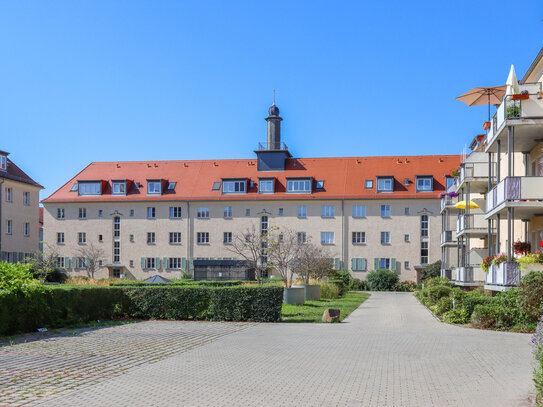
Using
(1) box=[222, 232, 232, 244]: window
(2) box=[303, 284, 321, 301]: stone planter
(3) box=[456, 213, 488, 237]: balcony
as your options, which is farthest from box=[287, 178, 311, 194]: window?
(2) box=[303, 284, 321, 301]: stone planter

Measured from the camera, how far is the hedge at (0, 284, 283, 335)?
1836cm

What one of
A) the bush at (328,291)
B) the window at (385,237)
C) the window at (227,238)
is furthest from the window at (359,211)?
the bush at (328,291)

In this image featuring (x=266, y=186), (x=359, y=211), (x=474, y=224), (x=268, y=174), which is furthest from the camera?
(x=268, y=174)

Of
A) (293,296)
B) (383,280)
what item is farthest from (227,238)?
(293,296)

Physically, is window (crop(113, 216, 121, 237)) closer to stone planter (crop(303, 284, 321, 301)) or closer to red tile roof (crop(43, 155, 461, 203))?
red tile roof (crop(43, 155, 461, 203))

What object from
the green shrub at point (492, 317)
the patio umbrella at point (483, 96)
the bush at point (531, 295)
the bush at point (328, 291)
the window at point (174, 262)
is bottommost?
the bush at point (328, 291)

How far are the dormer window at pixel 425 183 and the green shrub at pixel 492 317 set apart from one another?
40.2 m

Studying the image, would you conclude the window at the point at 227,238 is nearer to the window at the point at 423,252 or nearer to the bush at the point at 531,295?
the window at the point at 423,252

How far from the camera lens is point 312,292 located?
3334cm

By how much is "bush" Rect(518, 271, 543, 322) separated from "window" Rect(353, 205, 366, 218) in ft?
134

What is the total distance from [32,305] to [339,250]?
43.5 metres

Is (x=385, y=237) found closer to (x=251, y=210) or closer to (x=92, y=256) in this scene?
(x=251, y=210)

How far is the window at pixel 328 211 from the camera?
59.5 meters

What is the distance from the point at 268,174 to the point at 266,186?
2.24 m
